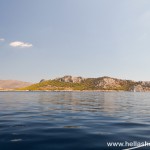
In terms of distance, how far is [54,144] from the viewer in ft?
49.4

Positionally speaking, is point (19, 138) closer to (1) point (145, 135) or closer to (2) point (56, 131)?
(2) point (56, 131)

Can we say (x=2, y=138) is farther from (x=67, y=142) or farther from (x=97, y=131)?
(x=97, y=131)

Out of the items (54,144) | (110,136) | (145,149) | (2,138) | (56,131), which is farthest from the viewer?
(56,131)

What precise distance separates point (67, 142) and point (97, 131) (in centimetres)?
464

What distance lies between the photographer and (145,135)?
1823 centimetres

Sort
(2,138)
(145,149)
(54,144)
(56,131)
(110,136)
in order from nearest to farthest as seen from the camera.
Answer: (145,149), (54,144), (2,138), (110,136), (56,131)

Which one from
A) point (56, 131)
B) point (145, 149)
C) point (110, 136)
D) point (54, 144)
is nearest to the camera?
point (145, 149)

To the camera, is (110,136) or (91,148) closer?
(91,148)

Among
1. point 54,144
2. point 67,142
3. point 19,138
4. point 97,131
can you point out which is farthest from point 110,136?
point 19,138

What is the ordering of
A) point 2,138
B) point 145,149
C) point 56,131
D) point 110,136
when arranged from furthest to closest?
point 56,131 < point 110,136 < point 2,138 < point 145,149

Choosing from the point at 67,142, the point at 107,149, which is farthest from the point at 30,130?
the point at 107,149

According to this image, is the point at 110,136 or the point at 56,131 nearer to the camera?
the point at 110,136

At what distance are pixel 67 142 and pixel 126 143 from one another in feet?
12.9

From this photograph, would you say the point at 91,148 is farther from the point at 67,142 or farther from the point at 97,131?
the point at 97,131
